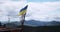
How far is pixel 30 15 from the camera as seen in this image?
1951mm

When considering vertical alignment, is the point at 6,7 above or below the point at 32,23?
above

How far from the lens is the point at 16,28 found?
1922mm

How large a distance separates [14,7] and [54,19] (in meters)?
0.46

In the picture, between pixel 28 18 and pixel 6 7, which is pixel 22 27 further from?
pixel 6 7

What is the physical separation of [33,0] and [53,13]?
0.87 ft

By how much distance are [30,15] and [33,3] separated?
0.46 ft

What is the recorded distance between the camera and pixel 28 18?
1.95m

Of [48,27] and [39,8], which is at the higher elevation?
[39,8]

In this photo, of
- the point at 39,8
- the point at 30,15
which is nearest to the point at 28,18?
the point at 30,15

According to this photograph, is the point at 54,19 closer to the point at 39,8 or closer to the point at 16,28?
the point at 39,8

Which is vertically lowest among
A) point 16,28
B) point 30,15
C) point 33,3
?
point 16,28

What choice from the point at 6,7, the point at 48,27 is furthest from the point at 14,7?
the point at 48,27

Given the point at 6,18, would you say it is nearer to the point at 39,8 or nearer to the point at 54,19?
the point at 39,8

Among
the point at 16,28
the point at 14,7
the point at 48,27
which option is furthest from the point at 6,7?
the point at 48,27
